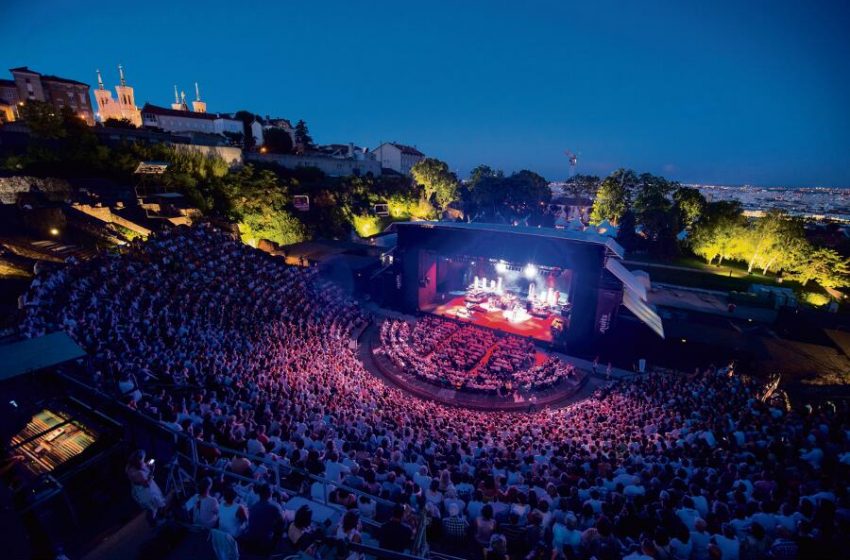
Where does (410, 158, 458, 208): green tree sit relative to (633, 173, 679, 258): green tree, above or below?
above

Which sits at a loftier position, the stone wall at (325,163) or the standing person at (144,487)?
the stone wall at (325,163)

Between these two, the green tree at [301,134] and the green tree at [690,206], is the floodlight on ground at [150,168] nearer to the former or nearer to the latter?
the green tree at [301,134]

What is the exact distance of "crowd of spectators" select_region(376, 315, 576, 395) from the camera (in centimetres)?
1576

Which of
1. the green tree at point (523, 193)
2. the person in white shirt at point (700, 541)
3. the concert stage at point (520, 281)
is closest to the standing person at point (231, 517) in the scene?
the person in white shirt at point (700, 541)

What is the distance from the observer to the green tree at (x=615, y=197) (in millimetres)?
46375

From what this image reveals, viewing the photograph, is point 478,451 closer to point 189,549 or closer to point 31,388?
point 189,549

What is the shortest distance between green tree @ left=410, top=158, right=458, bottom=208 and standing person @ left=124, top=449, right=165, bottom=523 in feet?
167

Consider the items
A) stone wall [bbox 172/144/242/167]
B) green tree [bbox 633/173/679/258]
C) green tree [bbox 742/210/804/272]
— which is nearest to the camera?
green tree [bbox 742/210/804/272]

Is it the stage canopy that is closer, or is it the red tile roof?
the stage canopy

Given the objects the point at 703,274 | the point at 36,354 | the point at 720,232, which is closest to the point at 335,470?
the point at 36,354

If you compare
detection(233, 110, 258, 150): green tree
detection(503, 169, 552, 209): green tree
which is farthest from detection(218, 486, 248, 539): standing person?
detection(233, 110, 258, 150): green tree

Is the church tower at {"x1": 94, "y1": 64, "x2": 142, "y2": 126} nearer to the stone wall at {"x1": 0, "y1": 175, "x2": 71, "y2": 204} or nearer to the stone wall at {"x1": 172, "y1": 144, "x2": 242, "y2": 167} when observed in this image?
the stone wall at {"x1": 172, "y1": 144, "x2": 242, "y2": 167}

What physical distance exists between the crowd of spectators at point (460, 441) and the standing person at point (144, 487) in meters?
0.75

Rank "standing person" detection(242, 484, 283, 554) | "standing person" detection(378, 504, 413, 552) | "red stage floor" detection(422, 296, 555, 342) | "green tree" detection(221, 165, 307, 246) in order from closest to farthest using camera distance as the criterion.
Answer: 1. "standing person" detection(378, 504, 413, 552)
2. "standing person" detection(242, 484, 283, 554)
3. "red stage floor" detection(422, 296, 555, 342)
4. "green tree" detection(221, 165, 307, 246)
